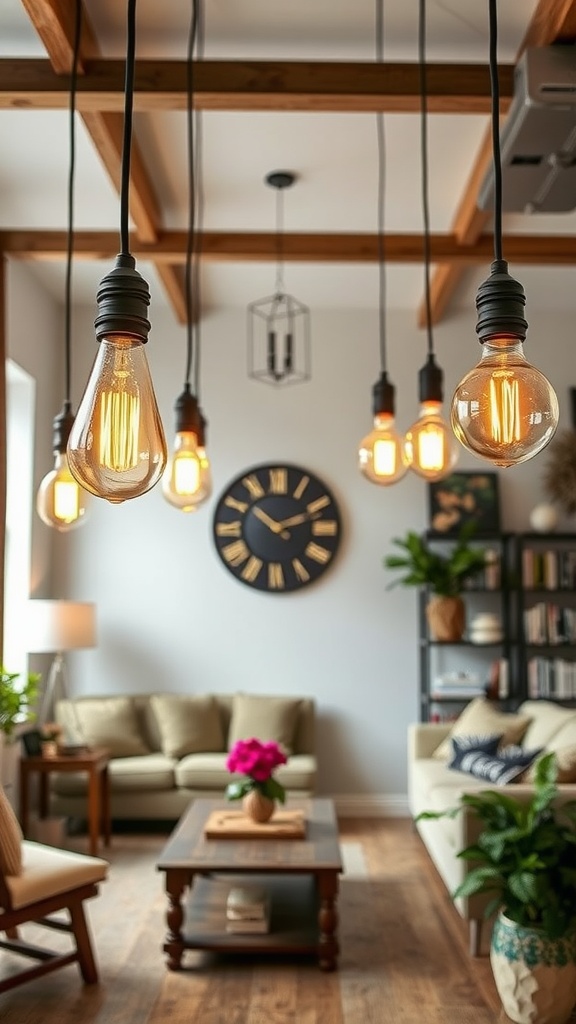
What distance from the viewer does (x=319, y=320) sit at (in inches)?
281

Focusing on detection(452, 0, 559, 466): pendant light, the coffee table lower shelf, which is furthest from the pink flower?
detection(452, 0, 559, 466): pendant light

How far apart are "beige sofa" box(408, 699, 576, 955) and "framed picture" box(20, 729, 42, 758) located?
221cm

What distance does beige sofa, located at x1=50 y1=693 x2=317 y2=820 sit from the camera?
19.9 feet

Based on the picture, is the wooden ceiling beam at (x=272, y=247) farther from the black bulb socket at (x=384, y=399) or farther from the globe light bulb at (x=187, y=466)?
the globe light bulb at (x=187, y=466)

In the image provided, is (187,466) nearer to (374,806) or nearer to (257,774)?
(257,774)

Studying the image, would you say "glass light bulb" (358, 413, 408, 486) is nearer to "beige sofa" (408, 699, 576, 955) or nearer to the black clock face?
"beige sofa" (408, 699, 576, 955)

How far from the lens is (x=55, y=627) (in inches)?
225

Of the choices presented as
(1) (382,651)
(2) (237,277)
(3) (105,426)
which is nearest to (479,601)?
(1) (382,651)

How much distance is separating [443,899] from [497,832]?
1584mm

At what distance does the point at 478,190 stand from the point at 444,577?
2.67 meters

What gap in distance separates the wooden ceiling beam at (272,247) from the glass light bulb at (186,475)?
8.30ft

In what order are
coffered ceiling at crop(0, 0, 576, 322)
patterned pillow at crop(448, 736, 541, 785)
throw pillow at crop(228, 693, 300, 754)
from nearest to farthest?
coffered ceiling at crop(0, 0, 576, 322)
patterned pillow at crop(448, 736, 541, 785)
throw pillow at crop(228, 693, 300, 754)

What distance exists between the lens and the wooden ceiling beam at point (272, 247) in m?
5.36

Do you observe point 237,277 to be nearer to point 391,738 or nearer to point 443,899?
point 391,738
